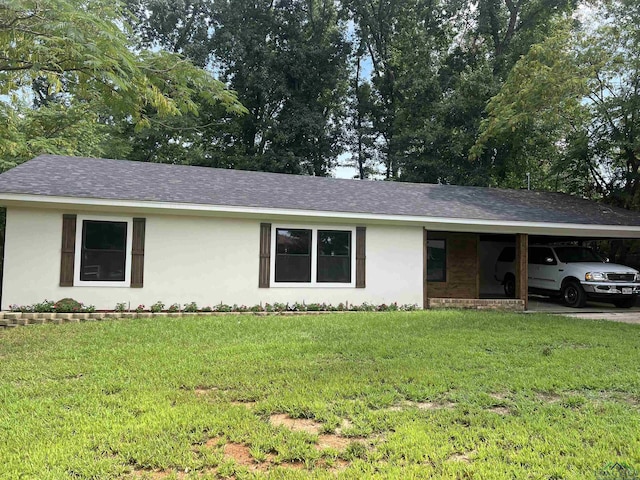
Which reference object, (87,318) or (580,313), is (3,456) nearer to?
(87,318)

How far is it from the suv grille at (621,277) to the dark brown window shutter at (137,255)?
38.4 ft

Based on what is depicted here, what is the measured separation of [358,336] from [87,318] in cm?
570

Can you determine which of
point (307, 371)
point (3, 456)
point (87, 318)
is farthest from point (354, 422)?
point (87, 318)

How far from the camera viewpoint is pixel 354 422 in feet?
12.3

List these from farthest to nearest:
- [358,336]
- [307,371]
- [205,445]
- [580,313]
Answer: [580,313] → [358,336] → [307,371] → [205,445]

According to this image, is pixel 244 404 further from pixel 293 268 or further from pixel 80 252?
Result: pixel 80 252

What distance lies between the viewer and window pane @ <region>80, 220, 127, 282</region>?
32.2 ft

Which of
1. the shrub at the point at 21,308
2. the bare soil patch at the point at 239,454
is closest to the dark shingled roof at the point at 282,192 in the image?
the shrub at the point at 21,308

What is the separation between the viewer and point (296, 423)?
380 centimetres

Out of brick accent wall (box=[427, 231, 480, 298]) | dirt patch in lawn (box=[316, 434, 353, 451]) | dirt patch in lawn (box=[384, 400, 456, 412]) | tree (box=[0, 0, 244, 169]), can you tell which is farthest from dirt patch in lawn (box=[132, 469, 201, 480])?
brick accent wall (box=[427, 231, 480, 298])

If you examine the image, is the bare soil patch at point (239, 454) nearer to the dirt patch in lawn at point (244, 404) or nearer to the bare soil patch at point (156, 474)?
the bare soil patch at point (156, 474)

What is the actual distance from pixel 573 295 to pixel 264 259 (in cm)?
880

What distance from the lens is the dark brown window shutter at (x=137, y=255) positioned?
A: 10.0 meters

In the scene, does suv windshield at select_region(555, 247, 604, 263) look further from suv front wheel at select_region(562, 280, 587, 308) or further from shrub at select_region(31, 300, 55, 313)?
shrub at select_region(31, 300, 55, 313)
